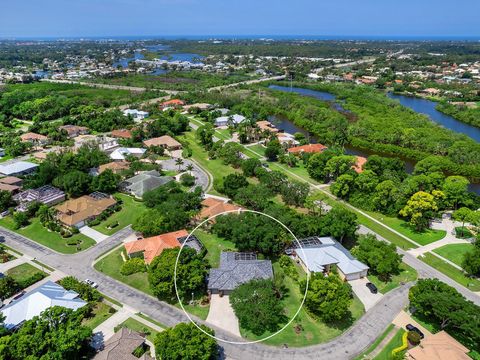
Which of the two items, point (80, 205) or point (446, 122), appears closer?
point (80, 205)

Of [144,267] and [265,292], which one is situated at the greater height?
[265,292]

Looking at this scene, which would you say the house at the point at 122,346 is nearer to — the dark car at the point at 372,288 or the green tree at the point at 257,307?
the green tree at the point at 257,307

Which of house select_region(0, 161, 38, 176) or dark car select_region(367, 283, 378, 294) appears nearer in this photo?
dark car select_region(367, 283, 378, 294)

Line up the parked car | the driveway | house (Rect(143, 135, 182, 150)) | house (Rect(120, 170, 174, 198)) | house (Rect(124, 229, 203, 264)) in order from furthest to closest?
house (Rect(143, 135, 182, 150)), house (Rect(120, 170, 174, 198)), the driveway, house (Rect(124, 229, 203, 264)), the parked car

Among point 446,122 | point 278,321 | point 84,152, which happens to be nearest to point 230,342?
point 278,321

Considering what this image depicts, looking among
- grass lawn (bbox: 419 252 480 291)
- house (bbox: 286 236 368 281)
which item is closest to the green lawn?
grass lawn (bbox: 419 252 480 291)

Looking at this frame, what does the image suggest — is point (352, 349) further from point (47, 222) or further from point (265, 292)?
point (47, 222)

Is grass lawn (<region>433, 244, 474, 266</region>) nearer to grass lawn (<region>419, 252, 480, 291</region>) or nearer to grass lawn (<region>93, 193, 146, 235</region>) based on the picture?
grass lawn (<region>419, 252, 480, 291</region>)
